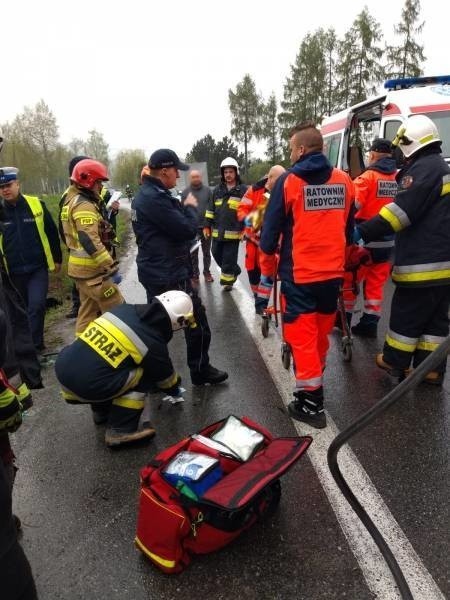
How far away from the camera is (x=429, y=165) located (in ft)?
11.1

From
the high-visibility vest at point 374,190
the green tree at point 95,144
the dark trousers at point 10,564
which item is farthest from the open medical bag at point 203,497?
the green tree at point 95,144

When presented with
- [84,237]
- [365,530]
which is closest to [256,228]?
[84,237]

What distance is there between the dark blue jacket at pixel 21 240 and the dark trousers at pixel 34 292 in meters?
0.10

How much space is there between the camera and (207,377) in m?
4.17

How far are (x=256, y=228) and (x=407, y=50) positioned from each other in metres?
33.1

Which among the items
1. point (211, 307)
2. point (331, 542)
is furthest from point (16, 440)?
point (211, 307)

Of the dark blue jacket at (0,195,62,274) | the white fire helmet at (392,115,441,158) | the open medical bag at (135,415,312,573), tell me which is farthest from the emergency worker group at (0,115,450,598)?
the open medical bag at (135,415,312,573)

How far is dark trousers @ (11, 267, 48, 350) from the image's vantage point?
5008 mm

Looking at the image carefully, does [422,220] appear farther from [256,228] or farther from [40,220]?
[40,220]

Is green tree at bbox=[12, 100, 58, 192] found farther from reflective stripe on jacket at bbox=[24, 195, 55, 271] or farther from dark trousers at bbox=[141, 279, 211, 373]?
dark trousers at bbox=[141, 279, 211, 373]

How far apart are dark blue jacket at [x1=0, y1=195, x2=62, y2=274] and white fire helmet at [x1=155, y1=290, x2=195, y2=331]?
2399 mm

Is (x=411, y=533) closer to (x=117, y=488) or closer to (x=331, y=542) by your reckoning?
(x=331, y=542)

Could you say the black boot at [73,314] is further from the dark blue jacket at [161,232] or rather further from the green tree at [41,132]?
the green tree at [41,132]

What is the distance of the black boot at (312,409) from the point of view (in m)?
3.38
